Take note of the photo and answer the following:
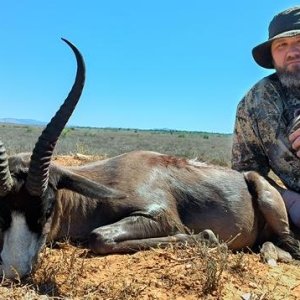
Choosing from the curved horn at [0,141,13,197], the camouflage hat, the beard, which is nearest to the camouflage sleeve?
the beard

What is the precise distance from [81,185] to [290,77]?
3558mm

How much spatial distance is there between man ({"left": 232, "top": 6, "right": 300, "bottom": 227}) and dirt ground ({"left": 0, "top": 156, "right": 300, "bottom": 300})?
228 cm

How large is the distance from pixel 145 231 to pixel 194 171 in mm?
A: 1299

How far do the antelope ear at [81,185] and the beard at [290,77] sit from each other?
129 inches

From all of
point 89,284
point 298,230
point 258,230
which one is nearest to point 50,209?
point 89,284

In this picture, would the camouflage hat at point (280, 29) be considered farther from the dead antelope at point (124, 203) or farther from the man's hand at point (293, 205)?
the man's hand at point (293, 205)

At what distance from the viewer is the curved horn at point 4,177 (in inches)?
210

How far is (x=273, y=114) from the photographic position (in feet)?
26.5

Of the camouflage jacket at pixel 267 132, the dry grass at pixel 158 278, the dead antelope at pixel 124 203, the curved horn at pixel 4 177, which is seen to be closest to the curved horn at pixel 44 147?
the dead antelope at pixel 124 203

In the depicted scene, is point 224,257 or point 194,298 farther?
point 224,257

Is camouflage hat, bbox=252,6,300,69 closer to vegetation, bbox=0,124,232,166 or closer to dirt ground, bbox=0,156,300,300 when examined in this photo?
vegetation, bbox=0,124,232,166

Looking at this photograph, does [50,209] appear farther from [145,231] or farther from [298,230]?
[298,230]

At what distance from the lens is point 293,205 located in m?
7.40

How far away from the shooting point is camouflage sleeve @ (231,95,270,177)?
8.36m
